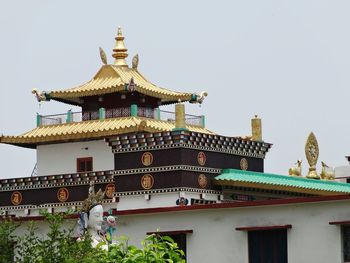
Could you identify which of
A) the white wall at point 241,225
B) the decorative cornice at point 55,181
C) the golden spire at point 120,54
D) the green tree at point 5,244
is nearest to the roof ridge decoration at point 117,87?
the golden spire at point 120,54

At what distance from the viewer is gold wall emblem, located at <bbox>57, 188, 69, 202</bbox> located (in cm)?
5634

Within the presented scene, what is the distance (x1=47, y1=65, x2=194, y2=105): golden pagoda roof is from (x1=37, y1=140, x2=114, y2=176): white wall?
244 cm

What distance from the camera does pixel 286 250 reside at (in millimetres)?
36062

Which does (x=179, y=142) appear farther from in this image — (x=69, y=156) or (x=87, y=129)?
(x=69, y=156)

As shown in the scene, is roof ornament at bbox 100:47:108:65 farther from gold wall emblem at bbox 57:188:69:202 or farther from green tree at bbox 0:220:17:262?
green tree at bbox 0:220:17:262

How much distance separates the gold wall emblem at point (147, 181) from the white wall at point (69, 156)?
3.60 meters

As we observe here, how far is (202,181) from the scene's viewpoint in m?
53.1

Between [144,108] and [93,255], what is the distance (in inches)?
1296

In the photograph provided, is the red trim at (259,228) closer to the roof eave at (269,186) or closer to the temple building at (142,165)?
the temple building at (142,165)

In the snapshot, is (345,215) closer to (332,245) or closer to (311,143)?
(332,245)

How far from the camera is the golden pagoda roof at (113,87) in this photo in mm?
58625

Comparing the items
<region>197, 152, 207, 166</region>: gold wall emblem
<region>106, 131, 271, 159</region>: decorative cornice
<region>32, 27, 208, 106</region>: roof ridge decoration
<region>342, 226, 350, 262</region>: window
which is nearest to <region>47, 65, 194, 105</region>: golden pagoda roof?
<region>32, 27, 208, 106</region>: roof ridge decoration

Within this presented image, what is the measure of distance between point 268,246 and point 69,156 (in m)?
23.2

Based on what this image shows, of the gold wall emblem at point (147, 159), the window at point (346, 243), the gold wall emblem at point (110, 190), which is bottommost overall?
the window at point (346, 243)
